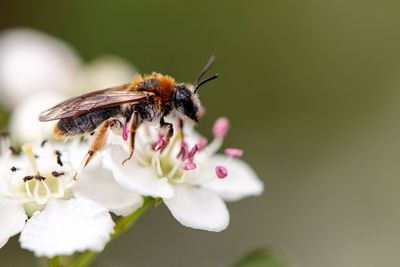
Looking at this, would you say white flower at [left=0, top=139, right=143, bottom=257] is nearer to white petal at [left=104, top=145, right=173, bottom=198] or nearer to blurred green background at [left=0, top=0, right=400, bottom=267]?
white petal at [left=104, top=145, right=173, bottom=198]

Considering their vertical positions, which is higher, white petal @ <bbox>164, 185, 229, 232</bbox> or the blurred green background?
white petal @ <bbox>164, 185, 229, 232</bbox>

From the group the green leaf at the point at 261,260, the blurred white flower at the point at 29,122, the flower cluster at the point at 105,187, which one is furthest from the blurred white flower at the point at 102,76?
the green leaf at the point at 261,260

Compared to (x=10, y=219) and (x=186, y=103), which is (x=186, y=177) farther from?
(x=10, y=219)

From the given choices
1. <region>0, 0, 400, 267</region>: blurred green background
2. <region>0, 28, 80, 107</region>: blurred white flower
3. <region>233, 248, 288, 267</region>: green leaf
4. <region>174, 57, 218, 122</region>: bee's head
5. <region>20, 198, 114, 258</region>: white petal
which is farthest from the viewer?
<region>0, 0, 400, 267</region>: blurred green background

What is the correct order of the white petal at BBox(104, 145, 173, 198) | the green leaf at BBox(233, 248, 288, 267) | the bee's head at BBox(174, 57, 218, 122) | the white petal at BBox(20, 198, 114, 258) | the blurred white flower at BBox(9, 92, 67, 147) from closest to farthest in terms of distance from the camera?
the white petal at BBox(20, 198, 114, 258) < the white petal at BBox(104, 145, 173, 198) < the bee's head at BBox(174, 57, 218, 122) < the green leaf at BBox(233, 248, 288, 267) < the blurred white flower at BBox(9, 92, 67, 147)

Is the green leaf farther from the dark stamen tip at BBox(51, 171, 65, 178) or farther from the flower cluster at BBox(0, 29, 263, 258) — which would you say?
the dark stamen tip at BBox(51, 171, 65, 178)

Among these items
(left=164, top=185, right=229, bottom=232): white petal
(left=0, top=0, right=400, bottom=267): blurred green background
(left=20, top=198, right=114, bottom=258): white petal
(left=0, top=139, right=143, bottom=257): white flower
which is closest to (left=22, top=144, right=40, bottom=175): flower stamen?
(left=0, top=139, right=143, bottom=257): white flower

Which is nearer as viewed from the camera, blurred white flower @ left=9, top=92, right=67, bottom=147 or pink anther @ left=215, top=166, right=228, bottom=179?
pink anther @ left=215, top=166, right=228, bottom=179

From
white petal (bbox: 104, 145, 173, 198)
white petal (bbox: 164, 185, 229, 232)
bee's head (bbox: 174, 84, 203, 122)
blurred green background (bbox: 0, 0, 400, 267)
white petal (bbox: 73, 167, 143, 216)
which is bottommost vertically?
blurred green background (bbox: 0, 0, 400, 267)
